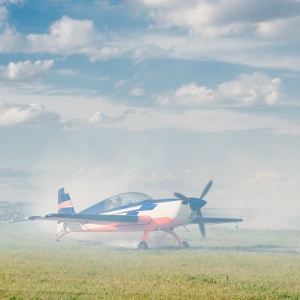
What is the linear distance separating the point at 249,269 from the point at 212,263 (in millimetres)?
2825

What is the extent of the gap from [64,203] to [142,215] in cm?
1412

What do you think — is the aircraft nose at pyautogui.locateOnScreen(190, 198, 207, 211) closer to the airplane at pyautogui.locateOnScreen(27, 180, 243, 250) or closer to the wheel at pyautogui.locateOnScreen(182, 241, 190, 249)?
the airplane at pyautogui.locateOnScreen(27, 180, 243, 250)

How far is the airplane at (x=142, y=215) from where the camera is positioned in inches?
1582

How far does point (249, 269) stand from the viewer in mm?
25438

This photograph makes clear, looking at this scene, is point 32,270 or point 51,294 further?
point 32,270

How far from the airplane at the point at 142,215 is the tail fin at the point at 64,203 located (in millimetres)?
7147

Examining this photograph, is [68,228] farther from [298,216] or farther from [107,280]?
[298,216]

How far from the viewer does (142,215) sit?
42.0 m

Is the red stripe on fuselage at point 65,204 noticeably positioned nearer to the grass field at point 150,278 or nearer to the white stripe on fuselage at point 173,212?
the white stripe on fuselage at point 173,212

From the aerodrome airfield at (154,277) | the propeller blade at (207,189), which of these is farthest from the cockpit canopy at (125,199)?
the aerodrome airfield at (154,277)

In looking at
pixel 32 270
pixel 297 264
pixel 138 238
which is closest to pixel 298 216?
pixel 138 238

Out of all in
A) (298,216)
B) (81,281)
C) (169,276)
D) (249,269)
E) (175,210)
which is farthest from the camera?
(298,216)

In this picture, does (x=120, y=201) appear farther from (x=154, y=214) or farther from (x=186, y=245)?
(x=186, y=245)

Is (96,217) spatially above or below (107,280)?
above
